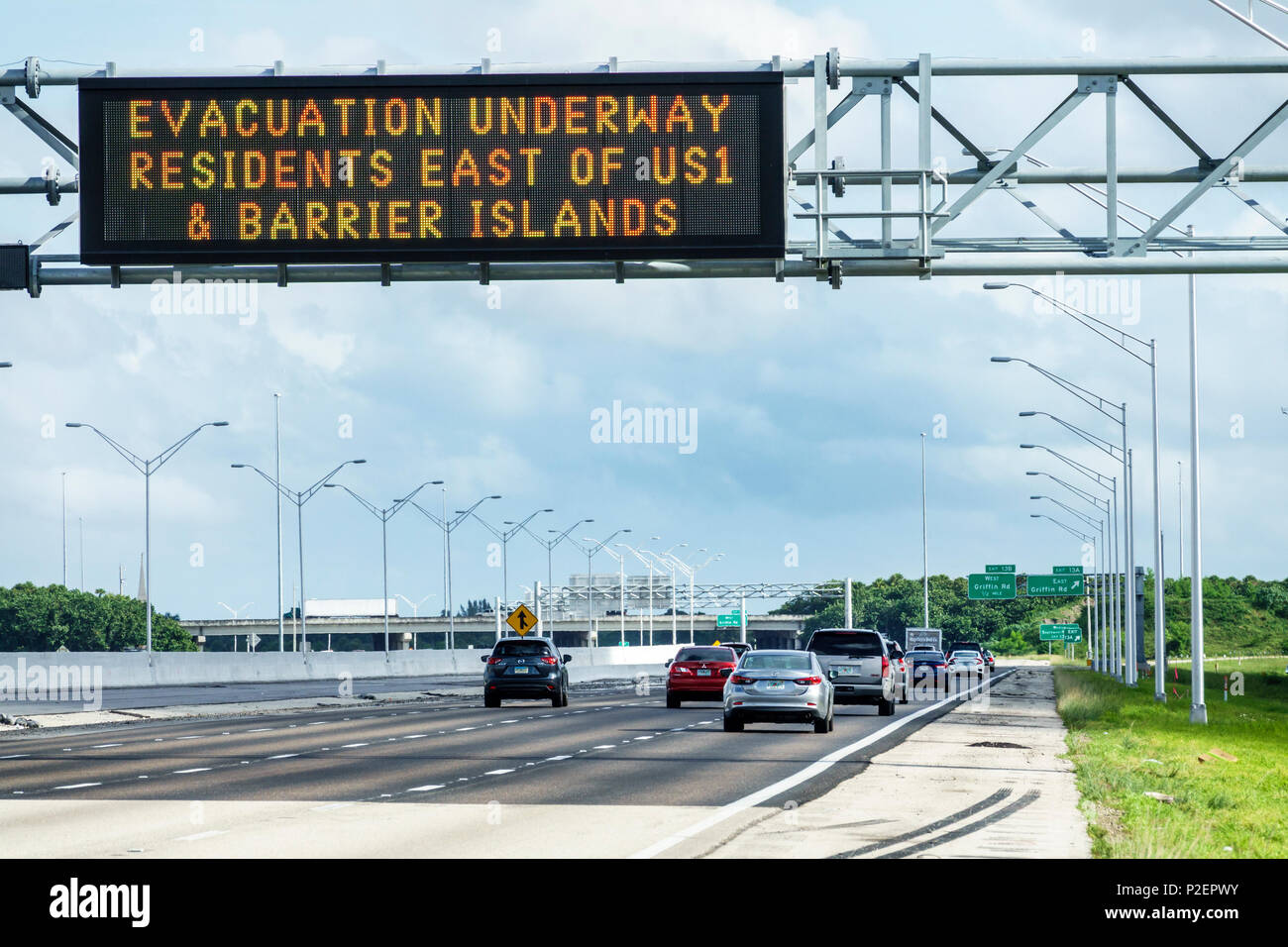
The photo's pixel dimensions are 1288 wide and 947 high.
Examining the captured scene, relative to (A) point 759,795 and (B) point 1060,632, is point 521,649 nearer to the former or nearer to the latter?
(A) point 759,795

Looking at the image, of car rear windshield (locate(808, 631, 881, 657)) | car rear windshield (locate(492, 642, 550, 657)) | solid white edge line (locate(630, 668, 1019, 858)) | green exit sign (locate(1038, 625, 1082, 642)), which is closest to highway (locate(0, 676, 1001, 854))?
solid white edge line (locate(630, 668, 1019, 858))

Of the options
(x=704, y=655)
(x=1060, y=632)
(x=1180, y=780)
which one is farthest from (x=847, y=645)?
(x=1060, y=632)

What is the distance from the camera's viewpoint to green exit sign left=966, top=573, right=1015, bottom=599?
128375 millimetres

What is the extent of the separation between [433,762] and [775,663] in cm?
928

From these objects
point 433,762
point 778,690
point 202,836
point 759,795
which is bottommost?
point 433,762

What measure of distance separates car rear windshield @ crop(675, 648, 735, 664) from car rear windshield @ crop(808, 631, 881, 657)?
551 cm

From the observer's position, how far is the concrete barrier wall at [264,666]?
191 ft

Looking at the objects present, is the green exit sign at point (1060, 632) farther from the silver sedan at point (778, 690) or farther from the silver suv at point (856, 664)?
the silver sedan at point (778, 690)

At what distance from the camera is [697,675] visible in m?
46.0

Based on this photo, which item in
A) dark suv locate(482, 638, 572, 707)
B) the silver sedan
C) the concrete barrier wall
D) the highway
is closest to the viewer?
the highway

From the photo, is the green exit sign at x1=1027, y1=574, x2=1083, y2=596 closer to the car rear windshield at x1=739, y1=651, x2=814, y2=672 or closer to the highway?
the highway

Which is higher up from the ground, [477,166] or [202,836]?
[477,166]

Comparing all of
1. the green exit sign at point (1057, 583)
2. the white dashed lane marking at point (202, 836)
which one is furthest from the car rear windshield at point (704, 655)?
the green exit sign at point (1057, 583)
